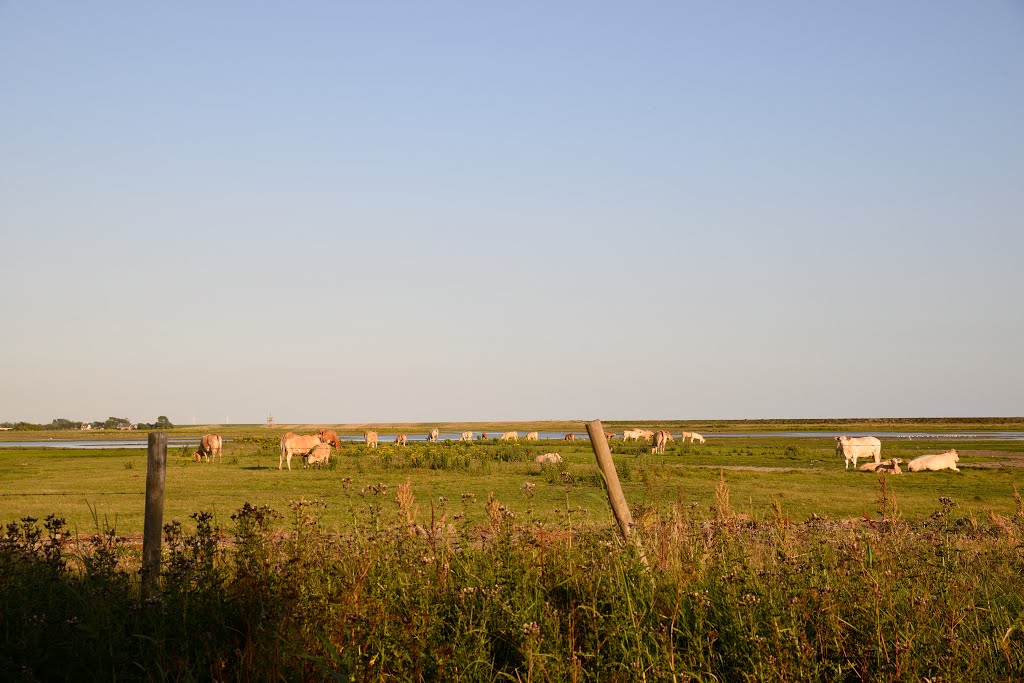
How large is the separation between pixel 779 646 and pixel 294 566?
13.1 feet

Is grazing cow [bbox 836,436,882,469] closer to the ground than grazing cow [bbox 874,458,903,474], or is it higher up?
higher up

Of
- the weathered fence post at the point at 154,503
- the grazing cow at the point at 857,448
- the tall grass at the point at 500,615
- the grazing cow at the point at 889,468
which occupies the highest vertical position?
the weathered fence post at the point at 154,503

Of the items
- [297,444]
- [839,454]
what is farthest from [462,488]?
[839,454]

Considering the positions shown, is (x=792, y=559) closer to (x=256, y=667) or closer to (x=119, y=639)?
(x=256, y=667)

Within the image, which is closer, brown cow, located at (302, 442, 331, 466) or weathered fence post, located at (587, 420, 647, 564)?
weathered fence post, located at (587, 420, 647, 564)

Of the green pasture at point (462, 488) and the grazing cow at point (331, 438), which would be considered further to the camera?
the grazing cow at point (331, 438)

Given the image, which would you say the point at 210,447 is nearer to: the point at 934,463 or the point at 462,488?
the point at 462,488

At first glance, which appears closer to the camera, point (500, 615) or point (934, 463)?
point (500, 615)

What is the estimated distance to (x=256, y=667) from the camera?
5598 millimetres

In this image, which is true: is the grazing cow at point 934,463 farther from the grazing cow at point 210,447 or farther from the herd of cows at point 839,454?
the grazing cow at point 210,447

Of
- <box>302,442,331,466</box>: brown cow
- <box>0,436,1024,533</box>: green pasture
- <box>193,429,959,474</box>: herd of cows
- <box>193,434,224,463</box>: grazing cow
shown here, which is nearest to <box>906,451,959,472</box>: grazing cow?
<box>193,429,959,474</box>: herd of cows

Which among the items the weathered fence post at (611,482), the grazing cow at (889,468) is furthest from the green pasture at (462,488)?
the grazing cow at (889,468)

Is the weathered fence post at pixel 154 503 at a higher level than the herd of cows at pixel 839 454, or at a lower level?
higher

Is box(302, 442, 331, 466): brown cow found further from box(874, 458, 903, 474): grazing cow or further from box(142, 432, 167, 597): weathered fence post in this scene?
box(142, 432, 167, 597): weathered fence post
